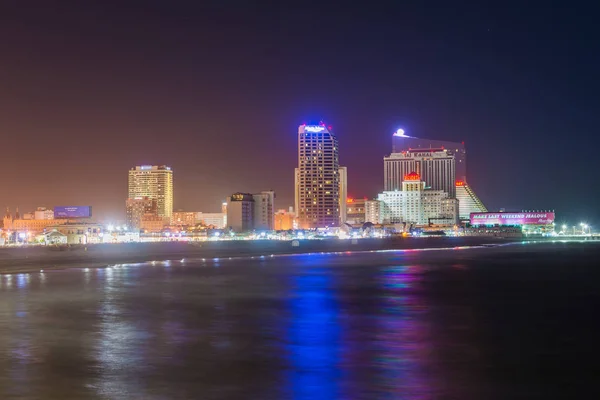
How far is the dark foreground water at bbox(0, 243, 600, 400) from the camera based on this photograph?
13.8 meters

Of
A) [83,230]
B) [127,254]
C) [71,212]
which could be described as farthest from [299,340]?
[71,212]

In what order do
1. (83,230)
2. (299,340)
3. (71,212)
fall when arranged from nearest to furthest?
(299,340)
(83,230)
(71,212)

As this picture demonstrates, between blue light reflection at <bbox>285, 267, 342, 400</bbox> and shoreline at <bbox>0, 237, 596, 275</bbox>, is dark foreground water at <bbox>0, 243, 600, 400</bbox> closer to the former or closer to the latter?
blue light reflection at <bbox>285, 267, 342, 400</bbox>

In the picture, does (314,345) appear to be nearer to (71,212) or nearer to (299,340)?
(299,340)

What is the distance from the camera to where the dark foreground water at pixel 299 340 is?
13.8 meters

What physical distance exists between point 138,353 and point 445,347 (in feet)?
28.4

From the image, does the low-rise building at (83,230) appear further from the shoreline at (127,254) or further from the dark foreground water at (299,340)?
the dark foreground water at (299,340)

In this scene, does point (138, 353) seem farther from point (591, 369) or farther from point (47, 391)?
point (591, 369)

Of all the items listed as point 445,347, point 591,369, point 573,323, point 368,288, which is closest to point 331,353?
point 445,347

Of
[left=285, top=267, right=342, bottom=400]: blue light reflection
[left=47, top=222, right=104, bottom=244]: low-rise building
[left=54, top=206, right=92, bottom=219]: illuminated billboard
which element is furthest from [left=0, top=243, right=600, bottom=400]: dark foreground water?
[left=54, top=206, right=92, bottom=219]: illuminated billboard

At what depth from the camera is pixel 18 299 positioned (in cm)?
3005

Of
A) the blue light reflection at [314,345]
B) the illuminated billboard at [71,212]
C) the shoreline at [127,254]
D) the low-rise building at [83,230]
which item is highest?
the illuminated billboard at [71,212]

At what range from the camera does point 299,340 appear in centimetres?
1959

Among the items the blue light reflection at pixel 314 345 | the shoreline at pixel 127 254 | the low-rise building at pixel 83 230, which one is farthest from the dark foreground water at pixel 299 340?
the low-rise building at pixel 83 230
